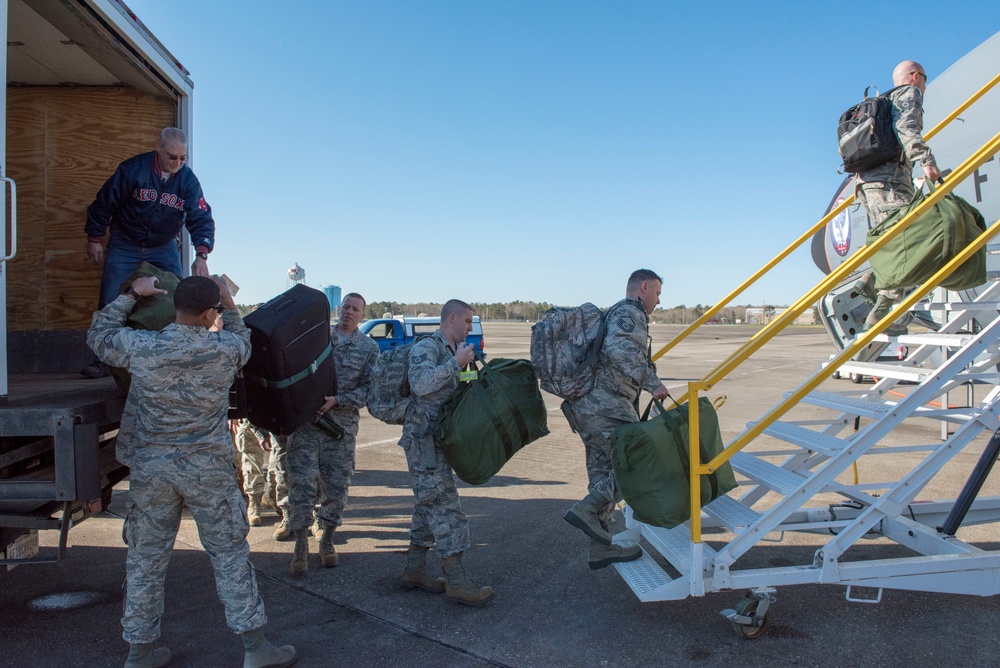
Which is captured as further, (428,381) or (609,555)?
(609,555)

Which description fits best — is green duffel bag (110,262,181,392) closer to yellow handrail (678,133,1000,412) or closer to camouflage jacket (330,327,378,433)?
camouflage jacket (330,327,378,433)

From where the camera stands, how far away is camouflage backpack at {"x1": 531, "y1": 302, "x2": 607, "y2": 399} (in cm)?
400

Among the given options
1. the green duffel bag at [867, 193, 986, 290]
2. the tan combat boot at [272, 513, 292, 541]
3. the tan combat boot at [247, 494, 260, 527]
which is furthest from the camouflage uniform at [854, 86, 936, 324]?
the tan combat boot at [247, 494, 260, 527]

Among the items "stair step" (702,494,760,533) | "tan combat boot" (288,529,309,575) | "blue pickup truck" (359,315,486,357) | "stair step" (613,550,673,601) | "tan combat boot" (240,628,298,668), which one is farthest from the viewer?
"blue pickup truck" (359,315,486,357)

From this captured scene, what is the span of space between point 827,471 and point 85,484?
3436 mm

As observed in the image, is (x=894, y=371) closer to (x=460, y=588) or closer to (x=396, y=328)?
(x=460, y=588)

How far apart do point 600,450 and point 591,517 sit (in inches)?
16.0

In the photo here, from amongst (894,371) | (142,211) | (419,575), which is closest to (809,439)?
(894,371)

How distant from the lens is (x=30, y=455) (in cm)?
307

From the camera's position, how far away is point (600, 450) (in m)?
4.10

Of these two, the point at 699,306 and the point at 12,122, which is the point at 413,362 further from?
the point at 699,306

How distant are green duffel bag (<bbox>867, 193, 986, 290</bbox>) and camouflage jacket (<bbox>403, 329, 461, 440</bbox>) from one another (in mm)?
2505

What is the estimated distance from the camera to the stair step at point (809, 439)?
3594mm

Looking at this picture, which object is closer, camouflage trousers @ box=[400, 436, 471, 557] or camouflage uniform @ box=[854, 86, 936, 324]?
camouflage trousers @ box=[400, 436, 471, 557]
